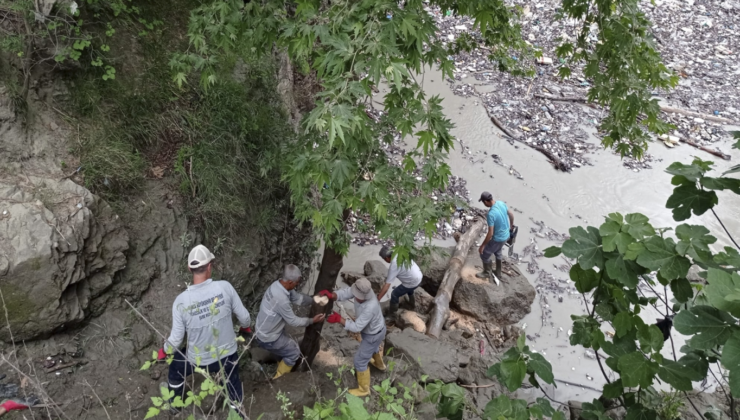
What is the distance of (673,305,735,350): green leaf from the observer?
1.71 meters

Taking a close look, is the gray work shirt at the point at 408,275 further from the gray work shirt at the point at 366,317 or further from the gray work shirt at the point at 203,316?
the gray work shirt at the point at 203,316

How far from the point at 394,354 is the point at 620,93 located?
3.28 m

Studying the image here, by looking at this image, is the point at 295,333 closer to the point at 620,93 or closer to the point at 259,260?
the point at 259,260

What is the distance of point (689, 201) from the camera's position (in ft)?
6.86

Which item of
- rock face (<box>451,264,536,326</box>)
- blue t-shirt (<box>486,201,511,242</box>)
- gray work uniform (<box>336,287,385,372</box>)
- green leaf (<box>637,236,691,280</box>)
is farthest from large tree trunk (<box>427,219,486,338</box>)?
green leaf (<box>637,236,691,280</box>)

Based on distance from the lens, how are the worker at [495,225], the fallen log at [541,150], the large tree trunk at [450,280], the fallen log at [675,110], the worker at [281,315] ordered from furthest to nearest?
1. the fallen log at [675,110]
2. the fallen log at [541,150]
3. the worker at [495,225]
4. the large tree trunk at [450,280]
5. the worker at [281,315]

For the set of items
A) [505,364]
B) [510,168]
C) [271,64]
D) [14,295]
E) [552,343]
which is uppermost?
[271,64]

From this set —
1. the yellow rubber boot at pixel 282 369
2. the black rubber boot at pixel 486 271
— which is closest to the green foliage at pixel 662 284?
the yellow rubber boot at pixel 282 369

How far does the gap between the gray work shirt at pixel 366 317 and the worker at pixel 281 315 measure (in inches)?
10.4

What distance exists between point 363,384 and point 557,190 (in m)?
5.16


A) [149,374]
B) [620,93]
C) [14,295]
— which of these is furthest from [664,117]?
[14,295]

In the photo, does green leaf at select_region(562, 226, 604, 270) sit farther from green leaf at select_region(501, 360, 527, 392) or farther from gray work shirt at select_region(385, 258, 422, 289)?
gray work shirt at select_region(385, 258, 422, 289)

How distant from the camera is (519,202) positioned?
7.65 m

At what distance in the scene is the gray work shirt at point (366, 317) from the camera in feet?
13.2
